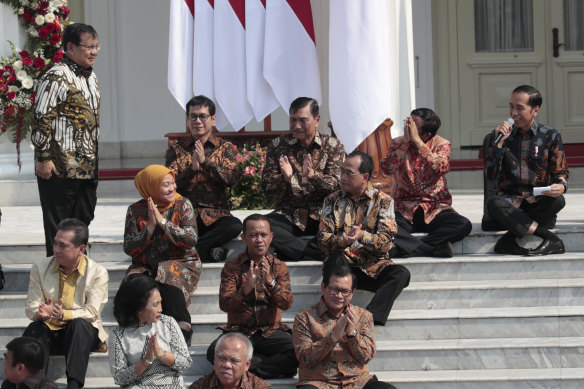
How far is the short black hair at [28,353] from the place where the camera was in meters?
5.40

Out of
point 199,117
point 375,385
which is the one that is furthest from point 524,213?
point 199,117

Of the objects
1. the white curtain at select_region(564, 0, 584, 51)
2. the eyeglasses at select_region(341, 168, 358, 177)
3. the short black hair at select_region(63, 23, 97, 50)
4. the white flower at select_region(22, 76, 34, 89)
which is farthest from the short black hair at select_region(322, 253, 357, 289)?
the white curtain at select_region(564, 0, 584, 51)

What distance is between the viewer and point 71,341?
229 inches

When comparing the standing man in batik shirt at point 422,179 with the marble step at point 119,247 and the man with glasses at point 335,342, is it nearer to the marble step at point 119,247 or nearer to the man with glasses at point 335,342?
the marble step at point 119,247

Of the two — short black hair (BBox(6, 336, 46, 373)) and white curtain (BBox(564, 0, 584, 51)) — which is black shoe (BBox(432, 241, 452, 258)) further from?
white curtain (BBox(564, 0, 584, 51))

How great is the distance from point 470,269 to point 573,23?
634cm

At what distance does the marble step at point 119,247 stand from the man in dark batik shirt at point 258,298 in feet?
3.36

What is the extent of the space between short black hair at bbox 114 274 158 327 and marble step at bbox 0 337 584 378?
0.59 m

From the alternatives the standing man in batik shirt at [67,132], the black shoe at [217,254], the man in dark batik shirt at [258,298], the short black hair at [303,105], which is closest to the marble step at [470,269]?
the black shoe at [217,254]

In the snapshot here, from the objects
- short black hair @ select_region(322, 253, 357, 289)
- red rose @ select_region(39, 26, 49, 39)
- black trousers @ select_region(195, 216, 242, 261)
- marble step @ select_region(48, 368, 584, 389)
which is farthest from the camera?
red rose @ select_region(39, 26, 49, 39)

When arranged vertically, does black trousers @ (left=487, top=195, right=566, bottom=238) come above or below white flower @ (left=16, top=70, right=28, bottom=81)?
below

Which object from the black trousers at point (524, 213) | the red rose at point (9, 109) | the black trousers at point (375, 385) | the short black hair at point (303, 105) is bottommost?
the black trousers at point (375, 385)

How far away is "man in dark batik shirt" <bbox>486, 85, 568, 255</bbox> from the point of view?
6852 mm

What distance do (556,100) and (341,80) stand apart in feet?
16.8
